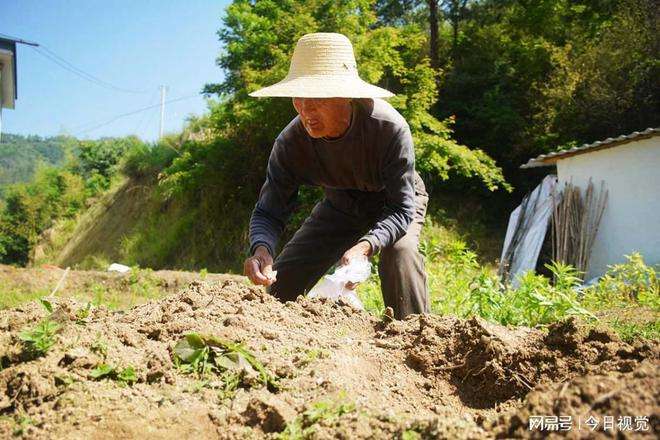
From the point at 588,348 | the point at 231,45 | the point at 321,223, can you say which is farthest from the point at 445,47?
the point at 588,348

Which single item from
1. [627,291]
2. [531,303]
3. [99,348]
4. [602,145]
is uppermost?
[602,145]

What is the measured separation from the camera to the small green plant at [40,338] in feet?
6.99

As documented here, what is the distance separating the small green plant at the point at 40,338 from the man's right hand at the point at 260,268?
1.12 meters

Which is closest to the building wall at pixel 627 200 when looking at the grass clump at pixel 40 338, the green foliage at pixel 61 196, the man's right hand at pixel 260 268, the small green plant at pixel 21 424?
the man's right hand at pixel 260 268

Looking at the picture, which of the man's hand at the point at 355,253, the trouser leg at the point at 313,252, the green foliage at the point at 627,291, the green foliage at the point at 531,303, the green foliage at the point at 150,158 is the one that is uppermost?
the man's hand at the point at 355,253

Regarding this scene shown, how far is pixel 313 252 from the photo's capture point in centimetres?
387

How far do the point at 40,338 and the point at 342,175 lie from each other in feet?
6.59

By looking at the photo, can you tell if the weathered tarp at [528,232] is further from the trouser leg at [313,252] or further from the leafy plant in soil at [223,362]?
the leafy plant in soil at [223,362]

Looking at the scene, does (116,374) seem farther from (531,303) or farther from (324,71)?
(531,303)

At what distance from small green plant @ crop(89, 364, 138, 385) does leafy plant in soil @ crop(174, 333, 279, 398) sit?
177 mm

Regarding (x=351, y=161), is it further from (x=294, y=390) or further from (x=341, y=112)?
(x=294, y=390)

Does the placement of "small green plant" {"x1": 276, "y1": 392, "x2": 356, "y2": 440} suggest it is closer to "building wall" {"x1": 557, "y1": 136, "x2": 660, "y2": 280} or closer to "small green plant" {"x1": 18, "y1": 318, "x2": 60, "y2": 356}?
"small green plant" {"x1": 18, "y1": 318, "x2": 60, "y2": 356}

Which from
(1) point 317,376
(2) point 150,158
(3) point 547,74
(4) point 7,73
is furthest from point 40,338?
→ (2) point 150,158

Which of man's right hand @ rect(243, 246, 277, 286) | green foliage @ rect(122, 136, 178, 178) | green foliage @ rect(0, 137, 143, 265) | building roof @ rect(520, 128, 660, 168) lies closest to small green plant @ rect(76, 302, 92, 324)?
man's right hand @ rect(243, 246, 277, 286)
